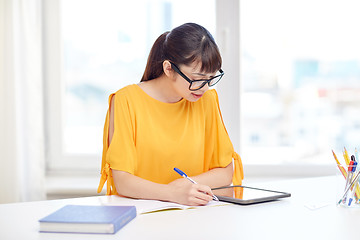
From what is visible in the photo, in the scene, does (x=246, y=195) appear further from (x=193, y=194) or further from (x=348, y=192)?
(x=348, y=192)

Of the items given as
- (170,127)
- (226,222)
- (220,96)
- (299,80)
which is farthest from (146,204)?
(299,80)

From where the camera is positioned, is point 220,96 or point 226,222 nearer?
point 226,222

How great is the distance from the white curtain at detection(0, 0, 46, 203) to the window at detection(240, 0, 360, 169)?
1220mm

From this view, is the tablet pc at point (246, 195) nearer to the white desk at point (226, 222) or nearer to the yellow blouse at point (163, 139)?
the white desk at point (226, 222)

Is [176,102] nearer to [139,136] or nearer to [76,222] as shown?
[139,136]

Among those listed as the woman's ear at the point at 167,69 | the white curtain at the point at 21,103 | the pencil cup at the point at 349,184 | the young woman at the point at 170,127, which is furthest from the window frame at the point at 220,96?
the pencil cup at the point at 349,184

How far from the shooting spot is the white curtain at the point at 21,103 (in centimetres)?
263

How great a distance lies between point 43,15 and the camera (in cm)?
291

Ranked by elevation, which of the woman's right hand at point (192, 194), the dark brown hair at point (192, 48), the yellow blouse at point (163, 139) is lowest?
the woman's right hand at point (192, 194)

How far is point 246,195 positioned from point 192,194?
20cm

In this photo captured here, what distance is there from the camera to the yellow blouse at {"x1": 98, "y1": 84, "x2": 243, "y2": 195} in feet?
5.52

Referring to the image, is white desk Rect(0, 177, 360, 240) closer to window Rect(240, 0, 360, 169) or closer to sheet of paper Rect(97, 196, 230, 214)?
sheet of paper Rect(97, 196, 230, 214)

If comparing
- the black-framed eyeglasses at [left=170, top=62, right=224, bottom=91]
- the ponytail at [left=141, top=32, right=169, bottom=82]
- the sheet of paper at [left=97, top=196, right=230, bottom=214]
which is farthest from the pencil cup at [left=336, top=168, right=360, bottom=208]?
the ponytail at [left=141, top=32, right=169, bottom=82]

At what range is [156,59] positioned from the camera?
1796 mm
